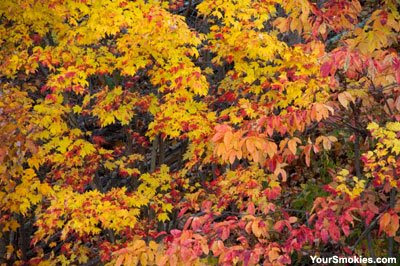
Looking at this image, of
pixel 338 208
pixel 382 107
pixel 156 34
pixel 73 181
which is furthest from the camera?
pixel 73 181

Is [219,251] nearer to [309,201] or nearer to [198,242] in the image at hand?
[198,242]

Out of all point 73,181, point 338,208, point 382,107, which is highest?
point 382,107

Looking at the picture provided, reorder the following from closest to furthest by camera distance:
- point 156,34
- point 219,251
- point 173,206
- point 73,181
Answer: point 219,251, point 156,34, point 73,181, point 173,206

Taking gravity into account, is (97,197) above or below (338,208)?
below

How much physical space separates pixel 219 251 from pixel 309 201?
388 cm

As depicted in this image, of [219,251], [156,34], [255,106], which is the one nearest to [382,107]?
[219,251]

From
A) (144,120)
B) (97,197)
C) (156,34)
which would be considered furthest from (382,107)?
(144,120)

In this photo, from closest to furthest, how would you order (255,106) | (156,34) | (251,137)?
(251,137) → (156,34) → (255,106)

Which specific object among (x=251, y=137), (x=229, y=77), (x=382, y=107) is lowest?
(x=229, y=77)

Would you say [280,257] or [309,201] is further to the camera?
[309,201]

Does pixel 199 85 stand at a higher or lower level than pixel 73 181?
higher

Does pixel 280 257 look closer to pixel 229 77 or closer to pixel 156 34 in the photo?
pixel 156 34

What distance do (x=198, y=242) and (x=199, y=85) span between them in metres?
3.38

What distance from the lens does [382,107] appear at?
5.00 metres
